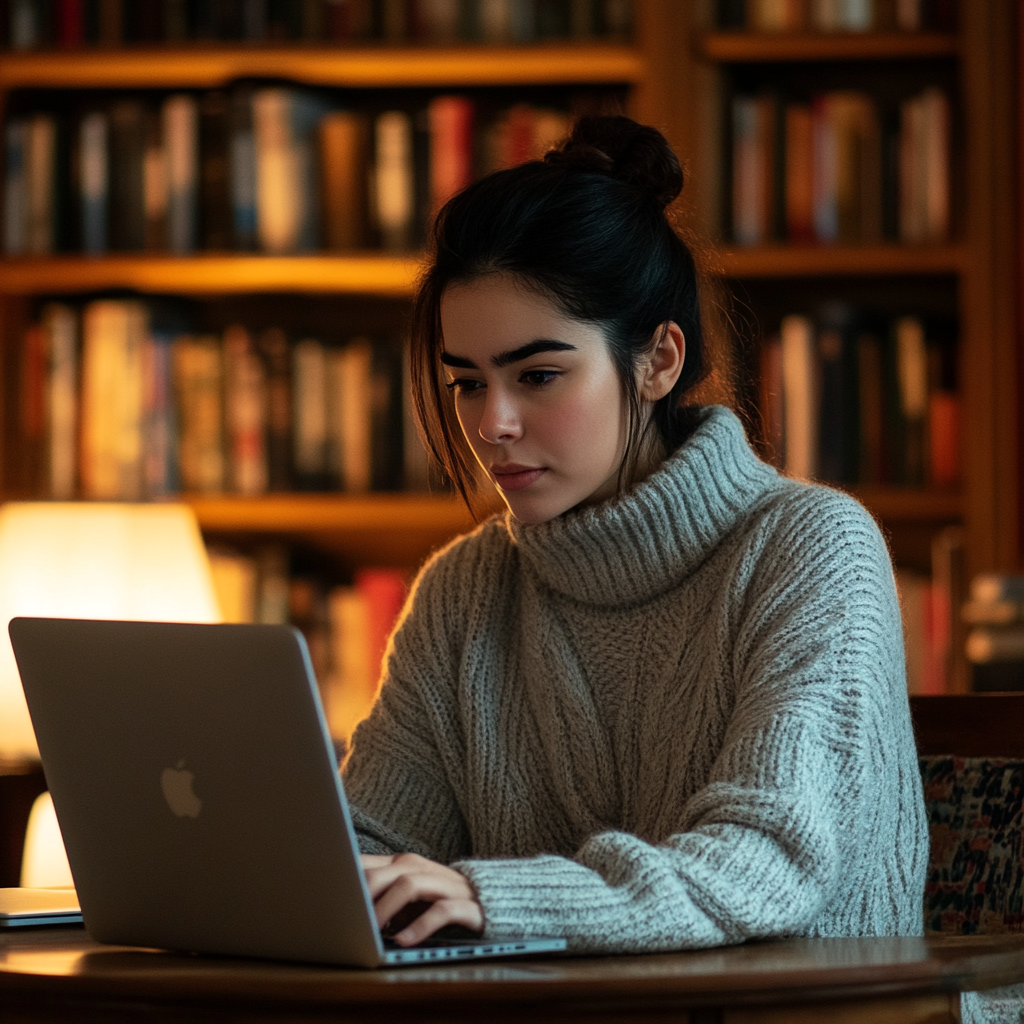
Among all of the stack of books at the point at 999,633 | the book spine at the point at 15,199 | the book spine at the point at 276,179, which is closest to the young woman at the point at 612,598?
the stack of books at the point at 999,633

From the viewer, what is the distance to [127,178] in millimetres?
2521

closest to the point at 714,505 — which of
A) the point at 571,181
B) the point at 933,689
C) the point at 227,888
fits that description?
the point at 571,181

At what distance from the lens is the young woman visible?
1.12m

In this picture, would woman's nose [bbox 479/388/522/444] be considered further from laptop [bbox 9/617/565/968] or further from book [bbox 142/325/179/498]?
book [bbox 142/325/179/498]

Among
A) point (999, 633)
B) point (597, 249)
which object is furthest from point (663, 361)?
point (999, 633)

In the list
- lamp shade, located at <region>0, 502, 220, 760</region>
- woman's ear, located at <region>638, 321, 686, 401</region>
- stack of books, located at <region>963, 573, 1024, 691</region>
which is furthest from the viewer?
stack of books, located at <region>963, 573, 1024, 691</region>

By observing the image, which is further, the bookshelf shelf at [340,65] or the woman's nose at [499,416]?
the bookshelf shelf at [340,65]

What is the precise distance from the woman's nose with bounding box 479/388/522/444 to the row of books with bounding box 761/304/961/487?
1.15 metres

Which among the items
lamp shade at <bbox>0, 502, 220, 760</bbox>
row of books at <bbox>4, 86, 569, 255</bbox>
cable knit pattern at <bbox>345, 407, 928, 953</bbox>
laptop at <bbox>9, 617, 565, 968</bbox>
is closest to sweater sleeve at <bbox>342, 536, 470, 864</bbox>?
cable knit pattern at <bbox>345, 407, 928, 953</bbox>

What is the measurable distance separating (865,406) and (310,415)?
0.87 meters

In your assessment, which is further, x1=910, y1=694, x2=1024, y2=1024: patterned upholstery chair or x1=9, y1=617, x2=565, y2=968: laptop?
x1=910, y1=694, x2=1024, y2=1024: patterned upholstery chair

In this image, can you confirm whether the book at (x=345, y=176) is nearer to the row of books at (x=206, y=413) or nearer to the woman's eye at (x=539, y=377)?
the row of books at (x=206, y=413)

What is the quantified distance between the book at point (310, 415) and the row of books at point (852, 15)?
Result: 0.85 meters

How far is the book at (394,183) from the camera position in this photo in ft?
8.10
